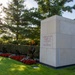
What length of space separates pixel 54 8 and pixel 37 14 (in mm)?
1955

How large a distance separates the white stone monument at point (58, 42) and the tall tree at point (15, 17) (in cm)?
978

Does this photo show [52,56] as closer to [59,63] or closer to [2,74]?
[59,63]

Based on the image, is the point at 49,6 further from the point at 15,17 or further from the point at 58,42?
the point at 58,42

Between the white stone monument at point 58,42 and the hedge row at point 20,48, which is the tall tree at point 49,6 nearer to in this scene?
the hedge row at point 20,48

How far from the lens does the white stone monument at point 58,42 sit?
23.3 ft

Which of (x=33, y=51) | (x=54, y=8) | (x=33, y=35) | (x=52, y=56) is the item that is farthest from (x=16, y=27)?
(x=52, y=56)

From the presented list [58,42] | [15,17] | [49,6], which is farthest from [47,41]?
[15,17]

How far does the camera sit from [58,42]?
23.4 ft

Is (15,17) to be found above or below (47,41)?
above

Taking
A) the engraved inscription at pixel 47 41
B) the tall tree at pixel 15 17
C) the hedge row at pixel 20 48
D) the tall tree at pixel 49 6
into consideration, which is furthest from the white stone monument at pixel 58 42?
the tall tree at pixel 15 17

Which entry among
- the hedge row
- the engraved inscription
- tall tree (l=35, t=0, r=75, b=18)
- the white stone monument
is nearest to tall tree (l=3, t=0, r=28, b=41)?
the hedge row

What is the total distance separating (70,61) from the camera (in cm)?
766

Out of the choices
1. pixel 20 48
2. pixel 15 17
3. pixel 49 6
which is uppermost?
pixel 49 6

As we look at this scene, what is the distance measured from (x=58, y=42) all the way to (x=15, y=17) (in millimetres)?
12032
